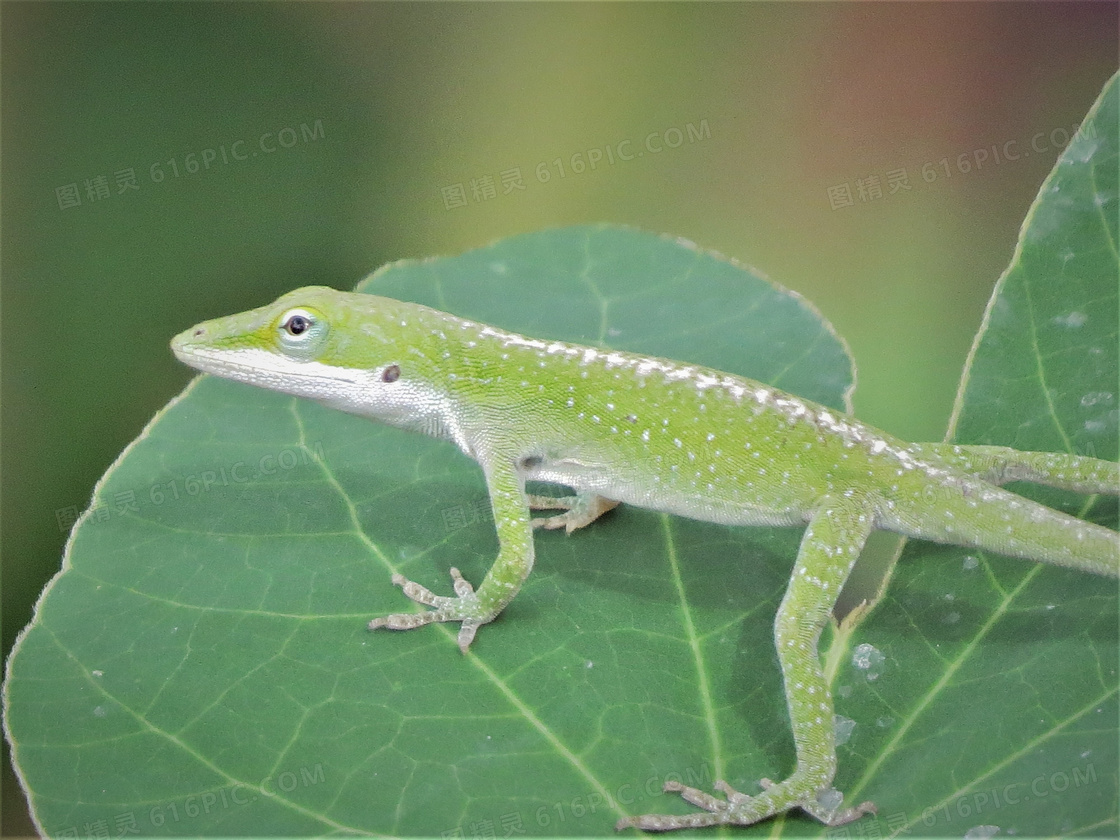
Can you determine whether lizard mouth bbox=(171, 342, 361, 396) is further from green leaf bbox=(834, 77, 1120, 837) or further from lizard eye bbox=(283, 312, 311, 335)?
green leaf bbox=(834, 77, 1120, 837)

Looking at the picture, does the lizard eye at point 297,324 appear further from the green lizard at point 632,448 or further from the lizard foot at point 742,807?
the lizard foot at point 742,807

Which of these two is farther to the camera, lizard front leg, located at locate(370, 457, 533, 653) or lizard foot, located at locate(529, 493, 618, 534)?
lizard foot, located at locate(529, 493, 618, 534)

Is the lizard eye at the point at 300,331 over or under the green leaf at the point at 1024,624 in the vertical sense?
over

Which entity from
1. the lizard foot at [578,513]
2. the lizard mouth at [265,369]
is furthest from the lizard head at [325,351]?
the lizard foot at [578,513]

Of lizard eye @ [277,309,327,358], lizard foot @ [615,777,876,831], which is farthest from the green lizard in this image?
lizard foot @ [615,777,876,831]

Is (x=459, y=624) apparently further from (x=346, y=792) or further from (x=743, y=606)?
(x=743, y=606)

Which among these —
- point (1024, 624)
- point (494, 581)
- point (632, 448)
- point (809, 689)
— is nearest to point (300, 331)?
point (494, 581)
